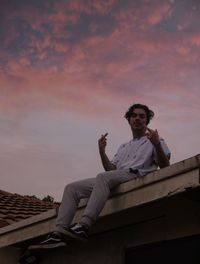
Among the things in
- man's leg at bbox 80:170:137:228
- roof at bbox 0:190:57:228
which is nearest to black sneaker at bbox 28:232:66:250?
man's leg at bbox 80:170:137:228

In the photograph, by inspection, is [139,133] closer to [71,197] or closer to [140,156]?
[140,156]

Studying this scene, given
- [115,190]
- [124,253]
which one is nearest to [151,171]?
[115,190]

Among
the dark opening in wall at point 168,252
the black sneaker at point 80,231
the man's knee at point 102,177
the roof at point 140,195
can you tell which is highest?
the man's knee at point 102,177

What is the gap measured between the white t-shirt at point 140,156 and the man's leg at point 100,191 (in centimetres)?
13

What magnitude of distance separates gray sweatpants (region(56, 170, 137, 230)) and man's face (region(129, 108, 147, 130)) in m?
0.69

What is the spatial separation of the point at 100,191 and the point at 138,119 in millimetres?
1176

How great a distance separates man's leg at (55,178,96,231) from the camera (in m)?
4.95

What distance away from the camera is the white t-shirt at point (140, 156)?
5469mm

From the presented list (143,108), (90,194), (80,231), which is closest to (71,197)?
(90,194)

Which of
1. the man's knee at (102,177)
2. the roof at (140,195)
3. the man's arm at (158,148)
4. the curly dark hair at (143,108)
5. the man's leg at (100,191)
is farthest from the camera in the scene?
the curly dark hair at (143,108)

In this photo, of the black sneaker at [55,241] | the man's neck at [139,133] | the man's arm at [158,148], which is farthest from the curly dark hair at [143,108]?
the black sneaker at [55,241]

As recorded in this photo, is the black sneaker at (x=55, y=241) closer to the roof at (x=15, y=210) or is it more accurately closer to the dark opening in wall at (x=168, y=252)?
the dark opening in wall at (x=168, y=252)

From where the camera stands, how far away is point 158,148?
5164 millimetres

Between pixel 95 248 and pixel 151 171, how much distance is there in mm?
1639
